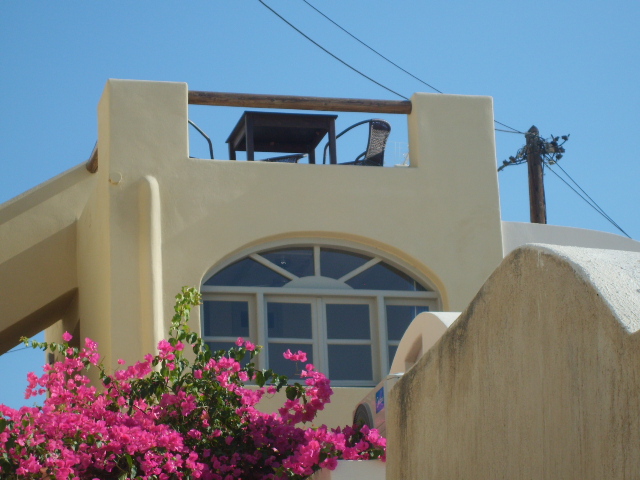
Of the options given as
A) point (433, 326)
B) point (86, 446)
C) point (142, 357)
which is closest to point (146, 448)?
point (86, 446)

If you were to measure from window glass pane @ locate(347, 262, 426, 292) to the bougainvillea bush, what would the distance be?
375 centimetres

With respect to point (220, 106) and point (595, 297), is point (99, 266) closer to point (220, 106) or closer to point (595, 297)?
point (220, 106)

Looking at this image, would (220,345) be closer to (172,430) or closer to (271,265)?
(271,265)

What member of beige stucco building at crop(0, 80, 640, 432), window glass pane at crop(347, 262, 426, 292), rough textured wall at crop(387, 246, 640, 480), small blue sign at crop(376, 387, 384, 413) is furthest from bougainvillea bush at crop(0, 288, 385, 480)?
window glass pane at crop(347, 262, 426, 292)

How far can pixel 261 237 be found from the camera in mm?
11188

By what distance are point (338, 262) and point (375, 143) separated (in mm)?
1718

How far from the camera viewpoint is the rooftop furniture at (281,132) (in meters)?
12.1

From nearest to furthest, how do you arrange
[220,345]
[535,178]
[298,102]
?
[220,345] → [298,102] → [535,178]

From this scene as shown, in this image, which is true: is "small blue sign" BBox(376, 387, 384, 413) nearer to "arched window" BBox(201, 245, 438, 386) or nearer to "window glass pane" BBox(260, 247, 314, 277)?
"arched window" BBox(201, 245, 438, 386)

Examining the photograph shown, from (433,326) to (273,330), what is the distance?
3564 mm

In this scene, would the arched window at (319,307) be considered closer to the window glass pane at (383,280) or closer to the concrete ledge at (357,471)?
the window glass pane at (383,280)

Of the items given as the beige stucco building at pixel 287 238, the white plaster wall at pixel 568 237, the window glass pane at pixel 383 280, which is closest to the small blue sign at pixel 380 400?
the beige stucco building at pixel 287 238

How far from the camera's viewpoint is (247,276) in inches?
444

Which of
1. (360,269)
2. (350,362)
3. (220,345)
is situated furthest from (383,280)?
(220,345)
